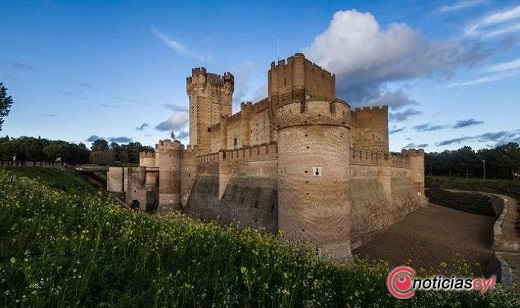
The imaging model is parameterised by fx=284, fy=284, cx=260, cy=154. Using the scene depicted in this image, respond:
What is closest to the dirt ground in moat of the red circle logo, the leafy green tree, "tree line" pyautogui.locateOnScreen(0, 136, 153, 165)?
the red circle logo

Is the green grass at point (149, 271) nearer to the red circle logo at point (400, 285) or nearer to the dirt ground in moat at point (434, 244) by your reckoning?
the red circle logo at point (400, 285)

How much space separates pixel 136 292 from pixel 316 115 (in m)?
11.0

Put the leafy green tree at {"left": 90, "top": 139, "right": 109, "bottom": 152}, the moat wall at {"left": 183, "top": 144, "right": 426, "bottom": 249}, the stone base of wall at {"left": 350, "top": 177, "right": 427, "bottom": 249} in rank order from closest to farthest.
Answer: the stone base of wall at {"left": 350, "top": 177, "right": 427, "bottom": 249}
the moat wall at {"left": 183, "top": 144, "right": 426, "bottom": 249}
the leafy green tree at {"left": 90, "top": 139, "right": 109, "bottom": 152}

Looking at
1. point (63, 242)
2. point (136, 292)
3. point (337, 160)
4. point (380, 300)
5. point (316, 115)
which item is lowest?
point (380, 300)

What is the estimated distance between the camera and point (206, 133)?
3578cm

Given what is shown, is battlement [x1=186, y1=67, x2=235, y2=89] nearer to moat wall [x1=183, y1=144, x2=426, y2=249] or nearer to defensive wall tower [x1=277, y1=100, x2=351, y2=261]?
moat wall [x1=183, y1=144, x2=426, y2=249]

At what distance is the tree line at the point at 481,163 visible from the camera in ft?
199

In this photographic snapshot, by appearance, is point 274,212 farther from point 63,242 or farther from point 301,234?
point 63,242

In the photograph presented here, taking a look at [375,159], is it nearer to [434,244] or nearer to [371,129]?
[371,129]

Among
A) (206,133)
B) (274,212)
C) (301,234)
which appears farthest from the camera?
(206,133)

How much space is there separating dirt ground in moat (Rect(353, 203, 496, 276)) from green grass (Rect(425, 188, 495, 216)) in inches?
295

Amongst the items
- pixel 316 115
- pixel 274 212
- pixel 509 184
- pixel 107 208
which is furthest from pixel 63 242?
pixel 509 184

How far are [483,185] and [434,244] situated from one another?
4008 cm

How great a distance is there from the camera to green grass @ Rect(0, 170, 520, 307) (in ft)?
10.7
